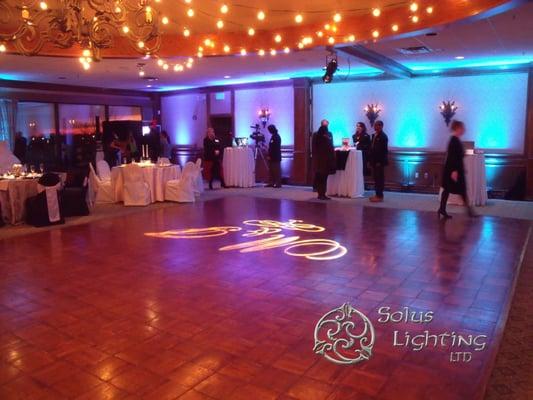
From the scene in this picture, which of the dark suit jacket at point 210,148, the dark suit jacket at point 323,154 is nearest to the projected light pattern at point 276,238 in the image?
the dark suit jacket at point 323,154

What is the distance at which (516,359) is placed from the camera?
2932 mm

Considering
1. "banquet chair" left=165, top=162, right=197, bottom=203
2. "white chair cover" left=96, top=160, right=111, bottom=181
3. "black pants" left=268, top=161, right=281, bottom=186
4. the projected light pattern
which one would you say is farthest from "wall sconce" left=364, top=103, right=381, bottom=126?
"white chair cover" left=96, top=160, right=111, bottom=181

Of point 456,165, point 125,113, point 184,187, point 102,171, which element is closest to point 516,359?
point 456,165

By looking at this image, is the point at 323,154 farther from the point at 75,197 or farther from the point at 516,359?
the point at 516,359

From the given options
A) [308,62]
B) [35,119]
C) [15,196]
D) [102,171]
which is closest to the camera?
[15,196]

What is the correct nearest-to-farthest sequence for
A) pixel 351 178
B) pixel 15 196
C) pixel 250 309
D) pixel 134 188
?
pixel 250 309
pixel 15 196
pixel 134 188
pixel 351 178

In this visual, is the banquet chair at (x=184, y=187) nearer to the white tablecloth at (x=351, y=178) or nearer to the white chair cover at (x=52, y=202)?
the white chair cover at (x=52, y=202)

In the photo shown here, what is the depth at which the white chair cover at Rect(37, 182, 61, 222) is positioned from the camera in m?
7.37

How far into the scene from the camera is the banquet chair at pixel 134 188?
908 cm

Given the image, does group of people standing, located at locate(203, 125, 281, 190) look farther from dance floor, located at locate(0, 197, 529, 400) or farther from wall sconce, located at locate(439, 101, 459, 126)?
dance floor, located at locate(0, 197, 529, 400)

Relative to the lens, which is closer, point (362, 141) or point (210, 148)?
point (362, 141)

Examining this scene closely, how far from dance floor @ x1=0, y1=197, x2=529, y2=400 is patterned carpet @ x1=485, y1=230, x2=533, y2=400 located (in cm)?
7

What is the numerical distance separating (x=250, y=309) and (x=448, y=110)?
8.95 metres

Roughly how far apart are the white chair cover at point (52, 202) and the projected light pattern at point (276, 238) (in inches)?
72.5
